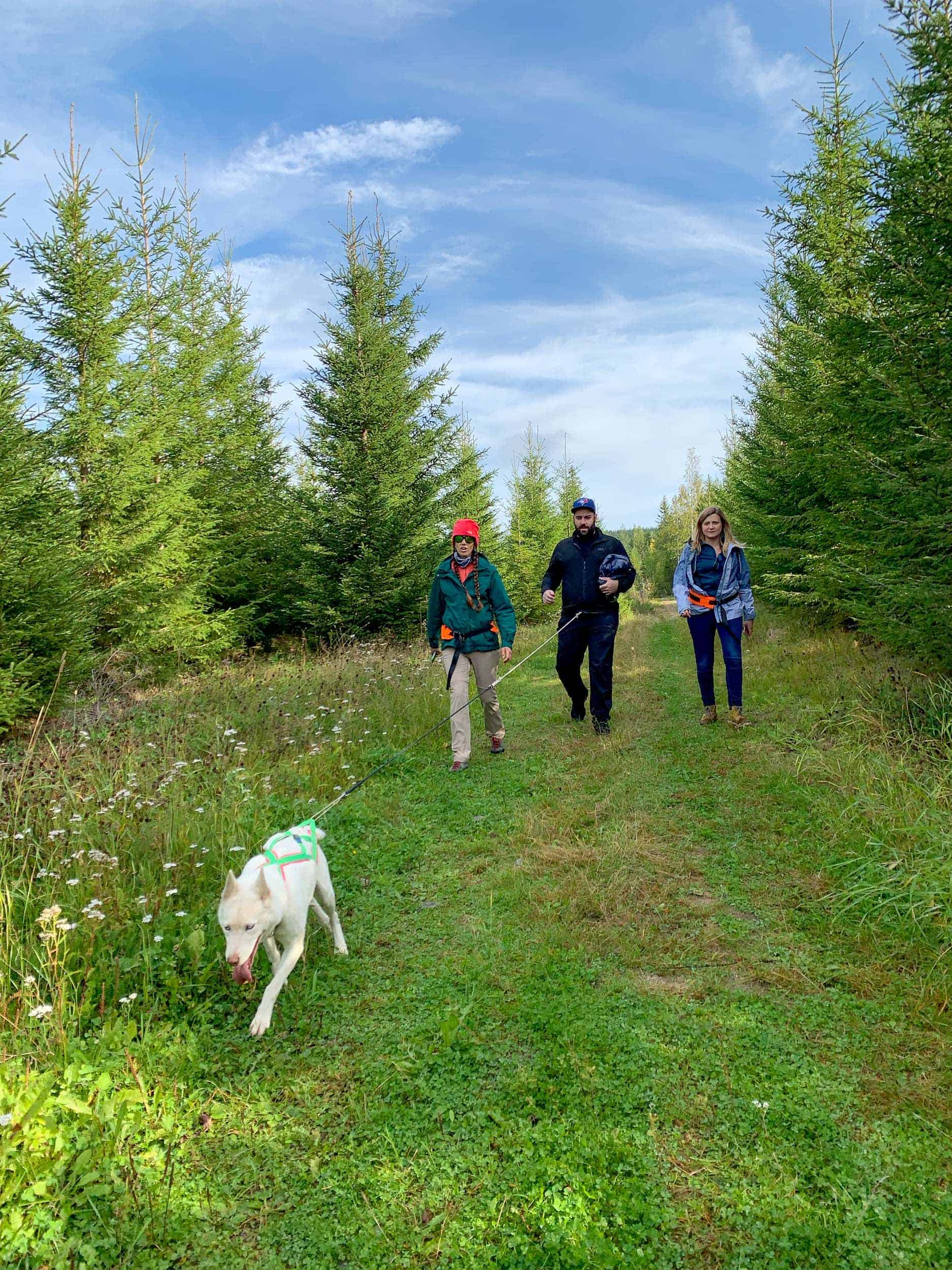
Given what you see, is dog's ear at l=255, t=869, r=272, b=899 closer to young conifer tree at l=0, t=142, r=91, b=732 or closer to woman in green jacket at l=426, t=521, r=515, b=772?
woman in green jacket at l=426, t=521, r=515, b=772

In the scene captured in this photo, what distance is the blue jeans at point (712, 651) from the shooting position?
7062 millimetres

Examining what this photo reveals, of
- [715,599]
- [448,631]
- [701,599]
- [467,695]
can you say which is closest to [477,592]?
[448,631]

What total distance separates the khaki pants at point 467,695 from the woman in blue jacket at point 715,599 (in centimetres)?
223

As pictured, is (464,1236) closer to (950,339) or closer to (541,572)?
(950,339)

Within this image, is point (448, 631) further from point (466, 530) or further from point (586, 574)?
point (586, 574)

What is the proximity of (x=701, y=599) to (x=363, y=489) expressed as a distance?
762 centimetres

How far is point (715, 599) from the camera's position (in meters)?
7.18

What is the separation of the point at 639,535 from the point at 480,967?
83842 millimetres

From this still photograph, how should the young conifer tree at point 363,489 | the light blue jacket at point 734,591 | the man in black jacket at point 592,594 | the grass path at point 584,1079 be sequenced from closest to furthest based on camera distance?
the grass path at point 584,1079 < the light blue jacket at point 734,591 < the man in black jacket at point 592,594 < the young conifer tree at point 363,489

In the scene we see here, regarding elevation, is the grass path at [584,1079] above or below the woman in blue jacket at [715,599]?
below

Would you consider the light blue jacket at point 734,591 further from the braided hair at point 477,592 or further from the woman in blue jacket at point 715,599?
the braided hair at point 477,592

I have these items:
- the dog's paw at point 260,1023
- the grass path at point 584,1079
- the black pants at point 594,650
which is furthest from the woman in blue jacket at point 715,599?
the dog's paw at point 260,1023

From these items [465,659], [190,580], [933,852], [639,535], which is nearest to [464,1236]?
[933,852]

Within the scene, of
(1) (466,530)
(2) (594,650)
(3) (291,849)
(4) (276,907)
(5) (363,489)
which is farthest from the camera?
(5) (363,489)
